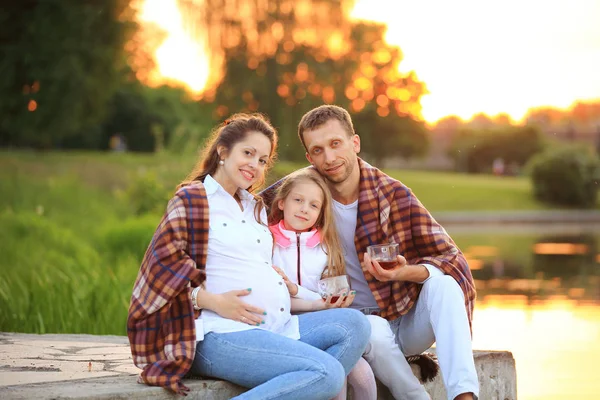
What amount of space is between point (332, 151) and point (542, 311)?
5.35 m

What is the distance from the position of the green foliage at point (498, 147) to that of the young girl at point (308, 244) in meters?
40.3

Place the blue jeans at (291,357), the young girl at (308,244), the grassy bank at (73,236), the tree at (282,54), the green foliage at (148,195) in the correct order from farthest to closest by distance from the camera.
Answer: the tree at (282,54), the green foliage at (148,195), the grassy bank at (73,236), the young girl at (308,244), the blue jeans at (291,357)

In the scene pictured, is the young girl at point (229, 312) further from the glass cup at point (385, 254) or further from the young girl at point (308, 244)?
the glass cup at point (385, 254)

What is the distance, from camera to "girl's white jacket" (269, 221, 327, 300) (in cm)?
402

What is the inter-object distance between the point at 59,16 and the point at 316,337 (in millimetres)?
16784

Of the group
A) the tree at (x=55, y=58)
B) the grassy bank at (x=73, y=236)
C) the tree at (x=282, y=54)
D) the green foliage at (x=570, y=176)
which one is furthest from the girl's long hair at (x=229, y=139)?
the green foliage at (x=570, y=176)

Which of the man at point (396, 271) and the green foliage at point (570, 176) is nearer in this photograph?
the man at point (396, 271)

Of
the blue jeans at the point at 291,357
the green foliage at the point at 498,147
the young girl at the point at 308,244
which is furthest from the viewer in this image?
the green foliage at the point at 498,147

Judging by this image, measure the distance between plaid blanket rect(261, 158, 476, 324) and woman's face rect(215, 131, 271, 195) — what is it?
1.30ft

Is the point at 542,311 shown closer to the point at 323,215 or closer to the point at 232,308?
the point at 323,215

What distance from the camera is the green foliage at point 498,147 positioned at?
4331cm

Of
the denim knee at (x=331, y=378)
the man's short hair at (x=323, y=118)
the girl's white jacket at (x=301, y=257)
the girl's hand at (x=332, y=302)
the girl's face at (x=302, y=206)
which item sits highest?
the man's short hair at (x=323, y=118)

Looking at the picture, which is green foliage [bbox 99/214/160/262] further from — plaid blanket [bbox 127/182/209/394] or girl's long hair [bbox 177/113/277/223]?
plaid blanket [bbox 127/182/209/394]

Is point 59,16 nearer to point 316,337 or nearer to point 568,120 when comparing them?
point 316,337
